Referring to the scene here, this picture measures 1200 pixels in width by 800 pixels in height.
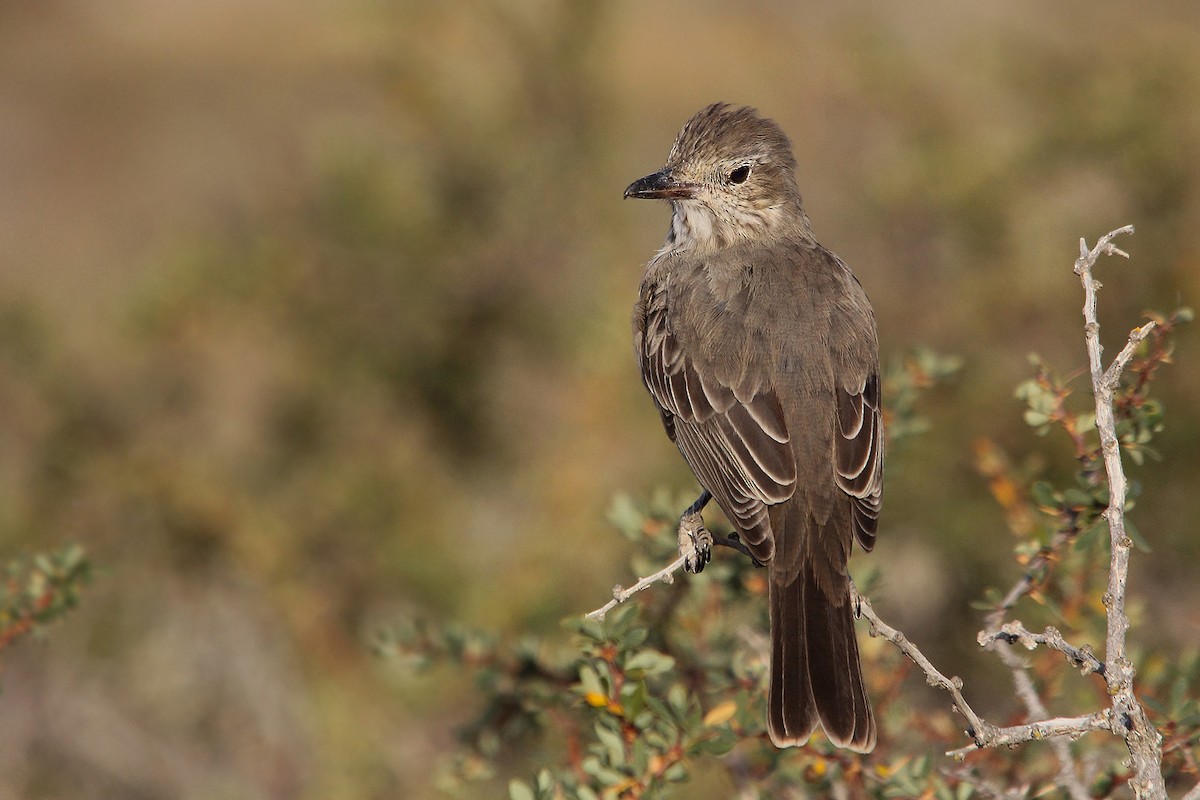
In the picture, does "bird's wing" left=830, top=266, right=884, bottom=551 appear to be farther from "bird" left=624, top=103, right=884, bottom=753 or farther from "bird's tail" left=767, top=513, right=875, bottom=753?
"bird's tail" left=767, top=513, right=875, bottom=753

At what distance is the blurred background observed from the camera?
5.67 metres

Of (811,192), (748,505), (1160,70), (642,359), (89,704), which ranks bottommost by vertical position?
(748,505)

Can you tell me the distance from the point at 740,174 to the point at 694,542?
1.81 meters

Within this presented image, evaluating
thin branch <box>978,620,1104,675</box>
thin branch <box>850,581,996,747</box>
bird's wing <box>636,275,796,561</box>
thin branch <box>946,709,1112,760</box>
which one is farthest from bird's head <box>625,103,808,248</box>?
thin branch <box>946,709,1112,760</box>

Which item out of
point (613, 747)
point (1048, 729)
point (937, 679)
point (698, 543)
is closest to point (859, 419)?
point (698, 543)

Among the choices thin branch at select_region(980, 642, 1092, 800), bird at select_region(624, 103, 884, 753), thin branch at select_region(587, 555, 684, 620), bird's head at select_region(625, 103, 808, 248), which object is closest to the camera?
thin branch at select_region(980, 642, 1092, 800)

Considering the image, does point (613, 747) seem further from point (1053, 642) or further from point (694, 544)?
point (1053, 642)

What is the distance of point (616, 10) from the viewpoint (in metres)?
7.43

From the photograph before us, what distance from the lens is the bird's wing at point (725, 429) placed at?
4289mm

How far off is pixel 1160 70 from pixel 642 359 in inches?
142

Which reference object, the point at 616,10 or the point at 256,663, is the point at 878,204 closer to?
the point at 616,10

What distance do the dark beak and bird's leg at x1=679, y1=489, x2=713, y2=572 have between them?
4.30ft

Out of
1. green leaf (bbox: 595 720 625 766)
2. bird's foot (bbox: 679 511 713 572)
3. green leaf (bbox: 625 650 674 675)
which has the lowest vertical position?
green leaf (bbox: 595 720 625 766)

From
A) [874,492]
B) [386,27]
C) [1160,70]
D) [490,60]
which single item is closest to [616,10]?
[490,60]
